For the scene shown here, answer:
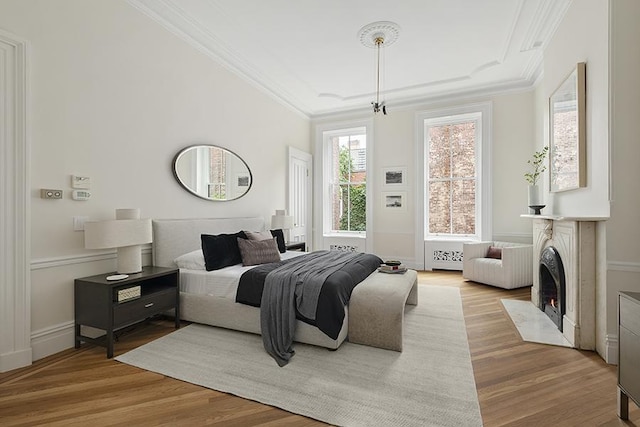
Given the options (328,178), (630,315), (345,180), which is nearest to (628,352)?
(630,315)

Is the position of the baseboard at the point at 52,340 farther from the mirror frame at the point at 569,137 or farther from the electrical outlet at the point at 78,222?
the mirror frame at the point at 569,137

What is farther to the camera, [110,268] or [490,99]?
[490,99]

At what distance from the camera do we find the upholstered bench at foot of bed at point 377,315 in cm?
258

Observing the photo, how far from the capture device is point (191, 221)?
3654 mm

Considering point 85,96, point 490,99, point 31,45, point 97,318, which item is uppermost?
point 490,99

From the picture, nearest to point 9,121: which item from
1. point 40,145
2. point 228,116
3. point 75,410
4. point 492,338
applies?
point 40,145

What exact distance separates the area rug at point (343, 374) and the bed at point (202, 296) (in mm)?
94

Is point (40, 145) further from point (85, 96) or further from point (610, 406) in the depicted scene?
point (610, 406)

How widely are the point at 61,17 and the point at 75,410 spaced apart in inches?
115

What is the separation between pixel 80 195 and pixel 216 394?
2.01 meters

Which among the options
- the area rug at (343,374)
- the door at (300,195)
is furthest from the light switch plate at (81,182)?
the door at (300,195)

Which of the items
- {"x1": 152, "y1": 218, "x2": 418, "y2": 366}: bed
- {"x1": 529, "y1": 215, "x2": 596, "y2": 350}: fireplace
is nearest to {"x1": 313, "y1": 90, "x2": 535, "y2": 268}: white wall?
{"x1": 529, "y1": 215, "x2": 596, "y2": 350}: fireplace

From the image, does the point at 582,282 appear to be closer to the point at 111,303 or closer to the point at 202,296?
the point at 202,296

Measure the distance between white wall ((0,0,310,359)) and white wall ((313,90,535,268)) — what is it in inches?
128
